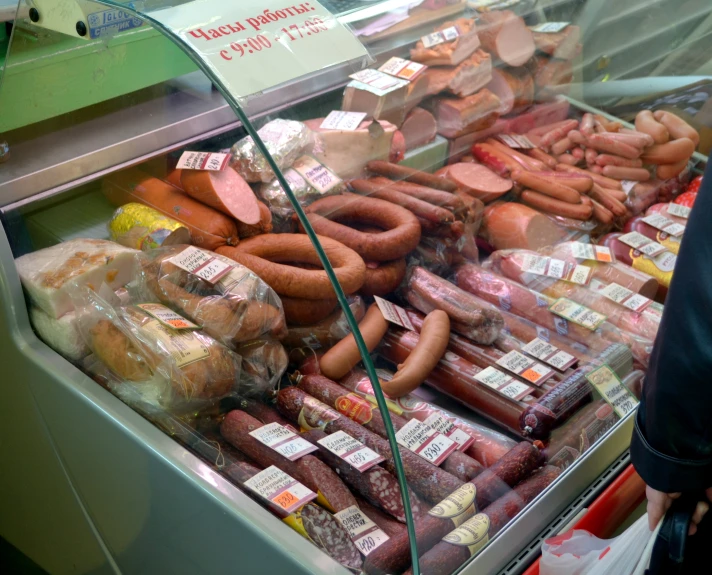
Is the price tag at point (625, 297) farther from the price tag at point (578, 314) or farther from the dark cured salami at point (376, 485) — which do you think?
the dark cured salami at point (376, 485)

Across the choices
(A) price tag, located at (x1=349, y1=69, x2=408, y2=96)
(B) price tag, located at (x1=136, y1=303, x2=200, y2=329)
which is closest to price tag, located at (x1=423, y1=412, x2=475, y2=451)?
(B) price tag, located at (x1=136, y1=303, x2=200, y2=329)

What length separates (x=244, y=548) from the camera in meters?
1.60

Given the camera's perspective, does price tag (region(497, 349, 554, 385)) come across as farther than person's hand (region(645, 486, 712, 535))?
Yes

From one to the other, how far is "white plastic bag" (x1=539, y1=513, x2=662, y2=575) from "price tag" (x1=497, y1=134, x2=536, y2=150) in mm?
1740

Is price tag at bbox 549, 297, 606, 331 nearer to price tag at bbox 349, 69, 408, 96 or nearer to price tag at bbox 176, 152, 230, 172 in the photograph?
price tag at bbox 349, 69, 408, 96

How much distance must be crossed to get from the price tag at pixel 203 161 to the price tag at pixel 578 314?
43.7 inches

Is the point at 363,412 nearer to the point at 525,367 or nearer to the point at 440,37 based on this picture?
the point at 525,367

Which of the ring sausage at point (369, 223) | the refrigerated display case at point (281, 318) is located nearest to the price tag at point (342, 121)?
the refrigerated display case at point (281, 318)

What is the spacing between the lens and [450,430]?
72.6 inches

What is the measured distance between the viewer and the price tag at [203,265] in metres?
1.88

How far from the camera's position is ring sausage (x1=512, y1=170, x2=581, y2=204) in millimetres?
2818

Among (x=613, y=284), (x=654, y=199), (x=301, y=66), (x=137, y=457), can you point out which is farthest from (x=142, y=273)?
(x=654, y=199)

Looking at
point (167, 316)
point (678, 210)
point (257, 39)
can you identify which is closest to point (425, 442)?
point (167, 316)

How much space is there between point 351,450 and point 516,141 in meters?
1.78
